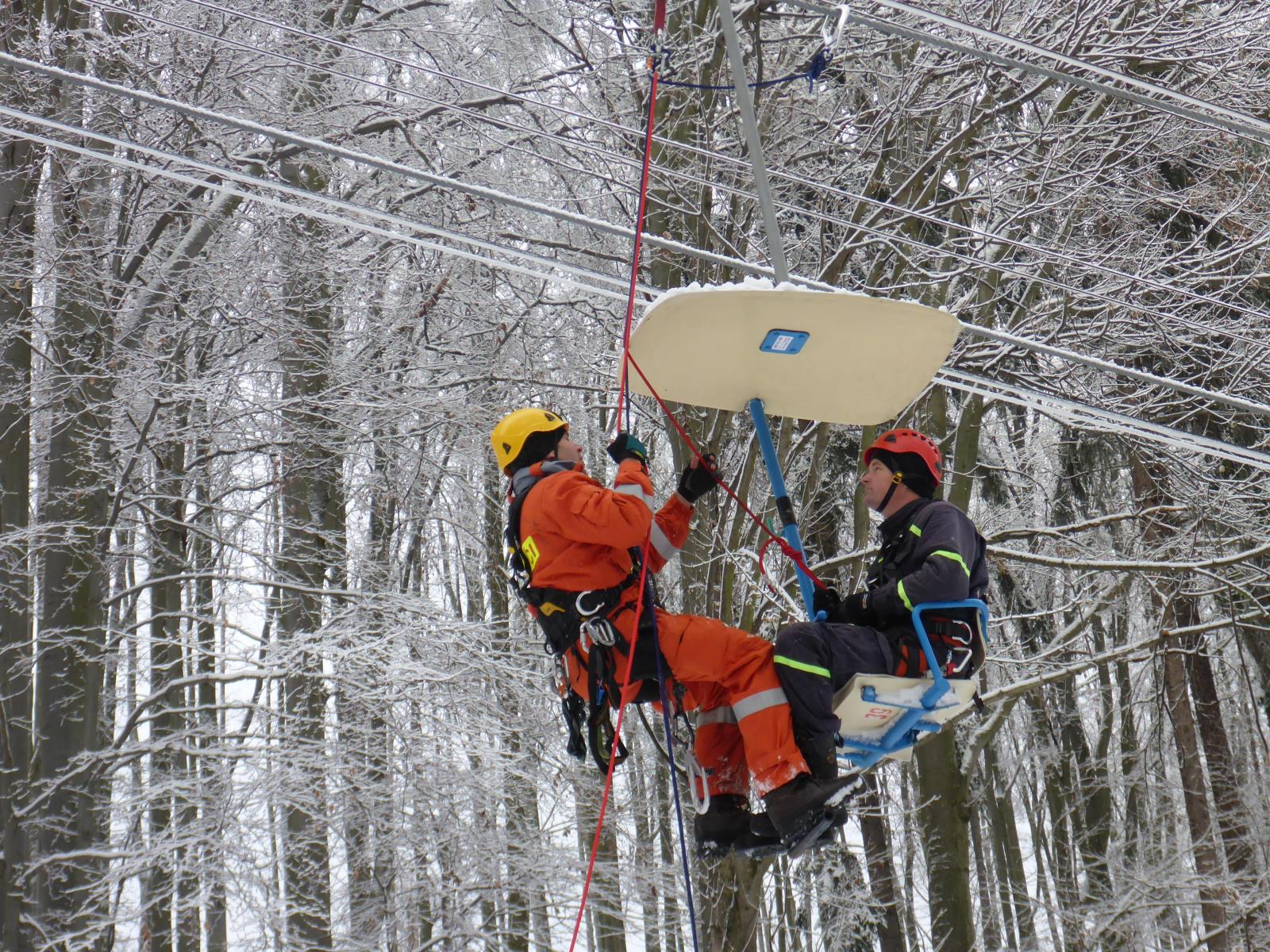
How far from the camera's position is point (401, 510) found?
11852mm

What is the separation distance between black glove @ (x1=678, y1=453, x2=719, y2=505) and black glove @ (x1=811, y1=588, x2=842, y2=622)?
596 millimetres

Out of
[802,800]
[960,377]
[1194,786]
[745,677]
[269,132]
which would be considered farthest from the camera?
[1194,786]

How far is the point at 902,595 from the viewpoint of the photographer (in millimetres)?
4301

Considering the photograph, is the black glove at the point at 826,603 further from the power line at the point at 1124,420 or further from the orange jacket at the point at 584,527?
the power line at the point at 1124,420

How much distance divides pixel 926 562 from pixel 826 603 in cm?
52

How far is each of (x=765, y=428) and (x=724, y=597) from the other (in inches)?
134

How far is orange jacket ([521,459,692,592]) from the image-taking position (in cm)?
421

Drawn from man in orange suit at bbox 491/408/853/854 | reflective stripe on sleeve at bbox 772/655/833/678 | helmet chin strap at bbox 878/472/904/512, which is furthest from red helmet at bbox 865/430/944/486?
reflective stripe on sleeve at bbox 772/655/833/678

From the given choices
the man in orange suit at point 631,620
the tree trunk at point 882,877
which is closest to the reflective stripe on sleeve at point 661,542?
the man in orange suit at point 631,620

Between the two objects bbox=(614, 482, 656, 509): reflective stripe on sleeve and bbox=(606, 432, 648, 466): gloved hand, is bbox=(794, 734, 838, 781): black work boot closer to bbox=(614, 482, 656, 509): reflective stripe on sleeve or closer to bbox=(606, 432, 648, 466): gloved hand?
bbox=(614, 482, 656, 509): reflective stripe on sleeve

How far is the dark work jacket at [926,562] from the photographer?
4297mm

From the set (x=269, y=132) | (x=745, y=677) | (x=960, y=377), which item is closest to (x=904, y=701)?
(x=745, y=677)

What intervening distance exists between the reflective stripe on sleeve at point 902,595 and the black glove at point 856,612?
0.32 m

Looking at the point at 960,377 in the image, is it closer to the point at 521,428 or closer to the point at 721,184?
the point at 721,184
